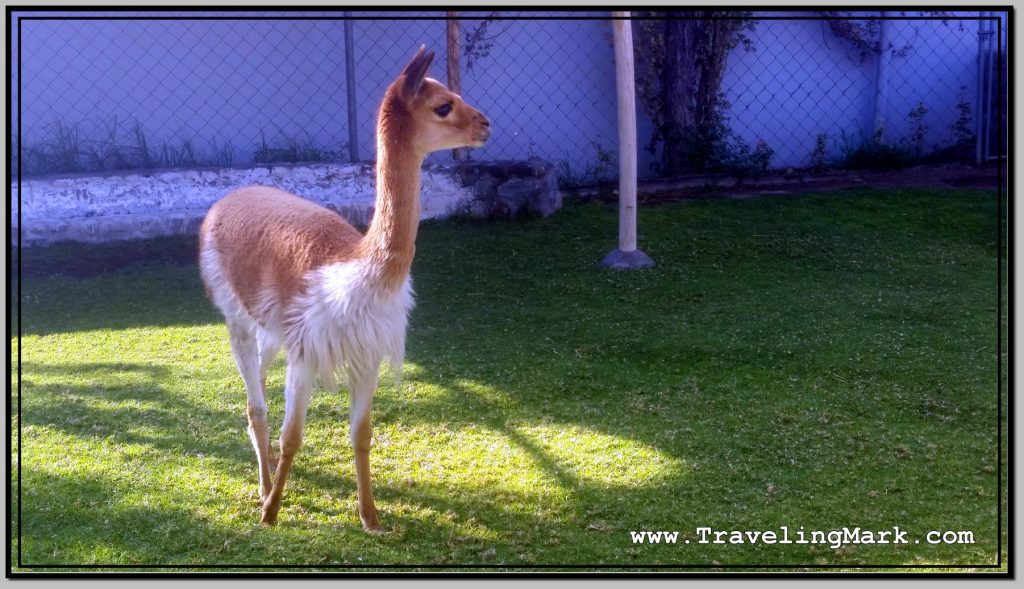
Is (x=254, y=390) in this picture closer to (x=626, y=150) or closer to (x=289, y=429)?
(x=289, y=429)

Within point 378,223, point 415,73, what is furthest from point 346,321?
point 415,73

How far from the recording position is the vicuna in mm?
3318

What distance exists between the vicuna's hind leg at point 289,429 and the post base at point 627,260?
11.9 feet

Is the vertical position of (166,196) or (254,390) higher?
(166,196)

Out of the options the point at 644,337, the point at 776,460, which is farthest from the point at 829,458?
the point at 644,337

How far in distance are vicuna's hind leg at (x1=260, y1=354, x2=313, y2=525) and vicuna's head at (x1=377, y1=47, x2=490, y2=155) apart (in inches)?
35.2

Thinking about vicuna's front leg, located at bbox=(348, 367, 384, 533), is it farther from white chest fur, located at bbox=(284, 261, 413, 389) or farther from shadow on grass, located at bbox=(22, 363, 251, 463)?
shadow on grass, located at bbox=(22, 363, 251, 463)

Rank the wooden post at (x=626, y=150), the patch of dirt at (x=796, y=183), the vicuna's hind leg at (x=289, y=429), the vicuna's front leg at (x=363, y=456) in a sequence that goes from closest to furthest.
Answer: the vicuna's hind leg at (x=289, y=429) → the vicuna's front leg at (x=363, y=456) → the wooden post at (x=626, y=150) → the patch of dirt at (x=796, y=183)

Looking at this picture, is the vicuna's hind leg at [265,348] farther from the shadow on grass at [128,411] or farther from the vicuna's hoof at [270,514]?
the shadow on grass at [128,411]

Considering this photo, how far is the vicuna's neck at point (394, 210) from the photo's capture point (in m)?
3.29

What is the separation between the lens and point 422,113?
3.35 meters

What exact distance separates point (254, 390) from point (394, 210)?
121 cm

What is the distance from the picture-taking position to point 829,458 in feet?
13.6

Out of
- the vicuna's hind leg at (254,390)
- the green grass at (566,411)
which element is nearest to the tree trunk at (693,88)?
the green grass at (566,411)
